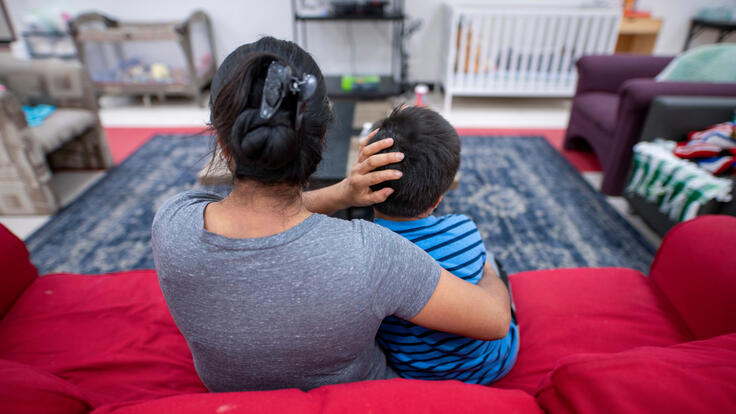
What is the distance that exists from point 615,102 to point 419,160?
8.01 ft

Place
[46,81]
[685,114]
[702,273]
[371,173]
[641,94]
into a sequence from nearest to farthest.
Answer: [371,173], [702,273], [685,114], [641,94], [46,81]

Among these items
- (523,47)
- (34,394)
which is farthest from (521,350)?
(523,47)

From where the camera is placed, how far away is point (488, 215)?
2.16m

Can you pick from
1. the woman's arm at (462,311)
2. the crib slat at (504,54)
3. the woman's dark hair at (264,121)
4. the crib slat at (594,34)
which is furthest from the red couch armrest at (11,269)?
the crib slat at (594,34)

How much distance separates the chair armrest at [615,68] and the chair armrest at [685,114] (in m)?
0.85

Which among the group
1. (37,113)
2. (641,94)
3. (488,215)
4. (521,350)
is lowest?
(488,215)

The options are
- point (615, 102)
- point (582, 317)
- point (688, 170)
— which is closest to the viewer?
point (582, 317)

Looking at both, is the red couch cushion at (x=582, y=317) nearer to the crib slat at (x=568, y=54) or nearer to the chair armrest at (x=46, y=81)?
the chair armrest at (x=46, y=81)

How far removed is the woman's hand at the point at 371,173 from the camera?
0.72 meters

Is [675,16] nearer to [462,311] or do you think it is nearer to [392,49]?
[392,49]

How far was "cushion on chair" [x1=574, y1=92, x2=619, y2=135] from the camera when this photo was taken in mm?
2379

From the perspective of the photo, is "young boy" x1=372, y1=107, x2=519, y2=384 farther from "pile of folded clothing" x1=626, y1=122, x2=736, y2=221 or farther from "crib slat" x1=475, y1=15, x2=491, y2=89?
"crib slat" x1=475, y1=15, x2=491, y2=89

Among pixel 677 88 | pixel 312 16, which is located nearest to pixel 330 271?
pixel 677 88

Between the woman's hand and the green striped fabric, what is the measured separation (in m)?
1.54
